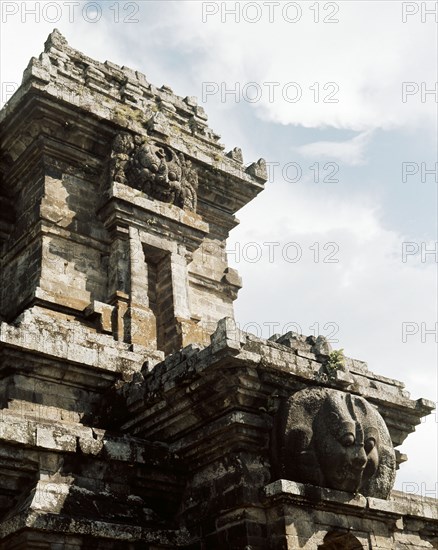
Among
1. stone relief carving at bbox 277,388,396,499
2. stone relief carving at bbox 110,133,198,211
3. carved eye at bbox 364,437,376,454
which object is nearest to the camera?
stone relief carving at bbox 277,388,396,499

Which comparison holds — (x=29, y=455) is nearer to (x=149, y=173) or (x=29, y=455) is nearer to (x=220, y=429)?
(x=220, y=429)

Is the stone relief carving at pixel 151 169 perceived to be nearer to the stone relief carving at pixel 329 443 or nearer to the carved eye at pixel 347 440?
→ the stone relief carving at pixel 329 443

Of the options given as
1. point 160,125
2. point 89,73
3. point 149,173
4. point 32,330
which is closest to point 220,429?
point 32,330

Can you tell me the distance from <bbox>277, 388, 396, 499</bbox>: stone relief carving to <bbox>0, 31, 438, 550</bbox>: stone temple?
17mm

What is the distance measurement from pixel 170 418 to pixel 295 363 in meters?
1.66

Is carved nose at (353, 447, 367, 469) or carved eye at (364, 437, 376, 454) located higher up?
carved eye at (364, 437, 376, 454)

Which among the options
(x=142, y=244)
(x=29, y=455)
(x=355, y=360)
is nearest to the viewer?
(x=29, y=455)

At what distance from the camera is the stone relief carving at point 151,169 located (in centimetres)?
1331

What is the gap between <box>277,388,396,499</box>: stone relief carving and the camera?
8625 millimetres

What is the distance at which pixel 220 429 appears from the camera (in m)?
8.82

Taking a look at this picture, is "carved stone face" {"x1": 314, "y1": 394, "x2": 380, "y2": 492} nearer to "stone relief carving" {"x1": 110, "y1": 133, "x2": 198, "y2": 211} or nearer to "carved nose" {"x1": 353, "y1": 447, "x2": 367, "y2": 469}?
"carved nose" {"x1": 353, "y1": 447, "x2": 367, "y2": 469}

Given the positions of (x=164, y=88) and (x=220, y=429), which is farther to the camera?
(x=164, y=88)

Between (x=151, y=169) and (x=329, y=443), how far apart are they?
6.46 m

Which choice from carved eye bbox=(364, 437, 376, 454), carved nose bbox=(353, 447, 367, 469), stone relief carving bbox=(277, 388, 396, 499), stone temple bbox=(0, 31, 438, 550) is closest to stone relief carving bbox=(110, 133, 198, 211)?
stone temple bbox=(0, 31, 438, 550)
